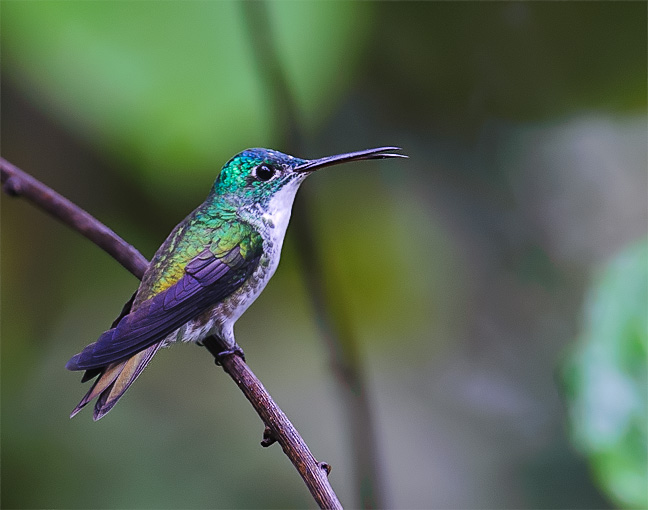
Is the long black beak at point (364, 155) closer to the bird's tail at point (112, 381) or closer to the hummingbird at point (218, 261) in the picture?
the hummingbird at point (218, 261)

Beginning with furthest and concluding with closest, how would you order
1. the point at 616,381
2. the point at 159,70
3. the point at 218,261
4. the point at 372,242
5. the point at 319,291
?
1. the point at 372,242
2. the point at 616,381
3. the point at 159,70
4. the point at 319,291
5. the point at 218,261

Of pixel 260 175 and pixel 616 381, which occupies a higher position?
pixel 260 175

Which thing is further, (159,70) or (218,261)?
(159,70)

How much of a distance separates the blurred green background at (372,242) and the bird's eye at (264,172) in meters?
0.30

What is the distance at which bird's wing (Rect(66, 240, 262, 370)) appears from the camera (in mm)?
481

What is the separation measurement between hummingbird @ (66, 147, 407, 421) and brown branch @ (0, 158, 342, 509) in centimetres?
3

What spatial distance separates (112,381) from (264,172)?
0.25 meters

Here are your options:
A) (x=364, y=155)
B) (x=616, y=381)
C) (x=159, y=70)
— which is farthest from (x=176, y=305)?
(x=616, y=381)

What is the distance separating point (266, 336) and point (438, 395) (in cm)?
60

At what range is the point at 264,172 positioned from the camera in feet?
2.16

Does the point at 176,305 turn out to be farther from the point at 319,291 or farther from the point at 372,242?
the point at 372,242

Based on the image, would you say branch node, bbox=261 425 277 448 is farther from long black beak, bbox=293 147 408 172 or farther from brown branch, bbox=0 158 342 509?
long black beak, bbox=293 147 408 172

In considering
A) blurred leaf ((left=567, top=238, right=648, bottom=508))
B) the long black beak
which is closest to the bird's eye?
the long black beak

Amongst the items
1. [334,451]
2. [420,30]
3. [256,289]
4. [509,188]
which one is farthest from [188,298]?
[509,188]
